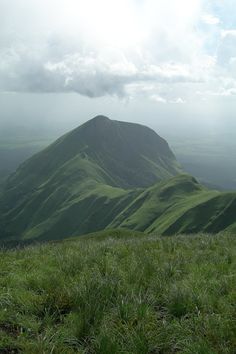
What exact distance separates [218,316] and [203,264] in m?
4.04

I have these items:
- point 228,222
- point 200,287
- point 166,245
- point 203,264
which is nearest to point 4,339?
point 200,287

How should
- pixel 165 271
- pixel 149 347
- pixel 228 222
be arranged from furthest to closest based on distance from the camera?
pixel 228 222
pixel 165 271
pixel 149 347

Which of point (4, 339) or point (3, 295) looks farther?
point (3, 295)

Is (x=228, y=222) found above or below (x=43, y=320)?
below

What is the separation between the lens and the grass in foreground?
260 inches

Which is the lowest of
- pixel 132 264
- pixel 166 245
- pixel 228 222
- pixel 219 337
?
pixel 228 222

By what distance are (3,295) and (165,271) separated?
13.6 feet

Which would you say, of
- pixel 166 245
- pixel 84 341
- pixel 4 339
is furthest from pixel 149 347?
pixel 166 245

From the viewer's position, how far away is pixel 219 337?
22.3 feet

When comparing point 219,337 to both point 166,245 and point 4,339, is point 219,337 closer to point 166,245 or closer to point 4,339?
point 4,339

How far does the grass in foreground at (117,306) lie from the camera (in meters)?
6.60

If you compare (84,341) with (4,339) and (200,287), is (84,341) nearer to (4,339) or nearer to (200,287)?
(4,339)

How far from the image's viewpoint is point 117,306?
7.84m

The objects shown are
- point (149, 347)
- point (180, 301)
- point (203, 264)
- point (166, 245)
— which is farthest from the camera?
point (166, 245)
